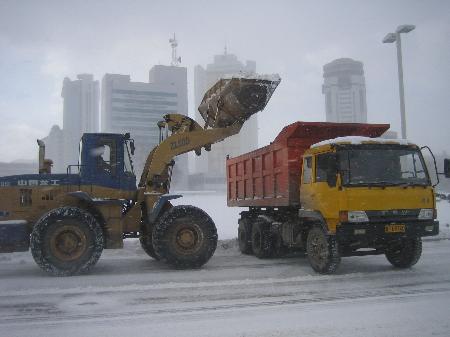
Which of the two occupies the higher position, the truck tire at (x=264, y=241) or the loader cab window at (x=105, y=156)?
the loader cab window at (x=105, y=156)

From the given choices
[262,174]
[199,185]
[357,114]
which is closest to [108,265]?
[262,174]

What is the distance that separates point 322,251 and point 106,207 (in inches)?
184

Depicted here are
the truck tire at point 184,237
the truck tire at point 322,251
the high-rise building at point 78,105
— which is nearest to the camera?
the truck tire at point 322,251

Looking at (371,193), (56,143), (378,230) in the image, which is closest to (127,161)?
(371,193)

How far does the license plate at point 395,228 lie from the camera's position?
7789mm

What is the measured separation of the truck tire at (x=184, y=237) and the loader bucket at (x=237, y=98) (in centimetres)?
272

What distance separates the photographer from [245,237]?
12.2m

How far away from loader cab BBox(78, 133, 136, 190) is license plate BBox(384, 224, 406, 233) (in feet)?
18.1

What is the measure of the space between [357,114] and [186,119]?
197707 mm

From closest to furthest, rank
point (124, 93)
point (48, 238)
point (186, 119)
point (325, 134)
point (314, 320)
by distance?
point (314, 320), point (48, 238), point (325, 134), point (186, 119), point (124, 93)

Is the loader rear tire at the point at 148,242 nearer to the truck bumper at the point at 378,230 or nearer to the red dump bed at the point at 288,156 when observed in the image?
the red dump bed at the point at 288,156

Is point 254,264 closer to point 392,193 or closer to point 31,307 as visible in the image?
point 392,193

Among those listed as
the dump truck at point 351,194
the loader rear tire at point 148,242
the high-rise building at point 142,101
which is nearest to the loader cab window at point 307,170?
the dump truck at point 351,194

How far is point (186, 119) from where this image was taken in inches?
436
